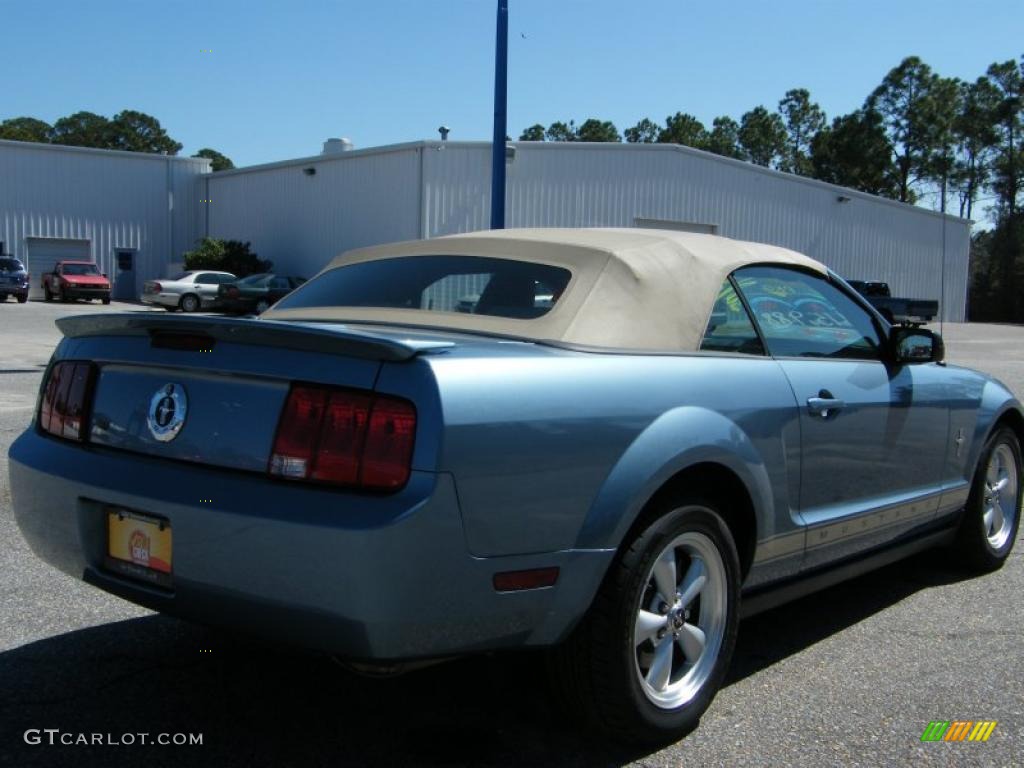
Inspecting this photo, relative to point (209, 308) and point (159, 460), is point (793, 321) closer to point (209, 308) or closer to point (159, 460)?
point (159, 460)

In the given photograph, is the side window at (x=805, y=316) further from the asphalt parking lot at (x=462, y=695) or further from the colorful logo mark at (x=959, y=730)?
the colorful logo mark at (x=959, y=730)

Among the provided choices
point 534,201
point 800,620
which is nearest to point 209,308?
point 534,201

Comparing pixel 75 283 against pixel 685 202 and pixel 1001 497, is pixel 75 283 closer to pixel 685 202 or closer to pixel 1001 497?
pixel 685 202

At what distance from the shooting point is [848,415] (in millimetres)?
3719

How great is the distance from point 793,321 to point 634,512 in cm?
146

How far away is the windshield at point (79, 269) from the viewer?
119 ft

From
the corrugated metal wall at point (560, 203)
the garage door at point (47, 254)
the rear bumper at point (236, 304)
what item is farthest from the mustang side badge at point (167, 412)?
the garage door at point (47, 254)

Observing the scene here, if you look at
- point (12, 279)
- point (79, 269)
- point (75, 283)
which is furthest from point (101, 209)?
point (12, 279)

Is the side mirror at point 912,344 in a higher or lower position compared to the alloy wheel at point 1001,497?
higher

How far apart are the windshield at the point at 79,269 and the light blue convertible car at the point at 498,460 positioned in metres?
35.6

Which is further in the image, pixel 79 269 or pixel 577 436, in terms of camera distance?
pixel 79 269

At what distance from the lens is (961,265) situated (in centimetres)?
4744

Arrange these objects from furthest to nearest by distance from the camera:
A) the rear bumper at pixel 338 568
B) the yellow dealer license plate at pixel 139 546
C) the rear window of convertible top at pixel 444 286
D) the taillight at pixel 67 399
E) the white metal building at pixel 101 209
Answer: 1. the white metal building at pixel 101 209
2. the rear window of convertible top at pixel 444 286
3. the taillight at pixel 67 399
4. the yellow dealer license plate at pixel 139 546
5. the rear bumper at pixel 338 568

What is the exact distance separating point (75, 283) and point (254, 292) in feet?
25.5
